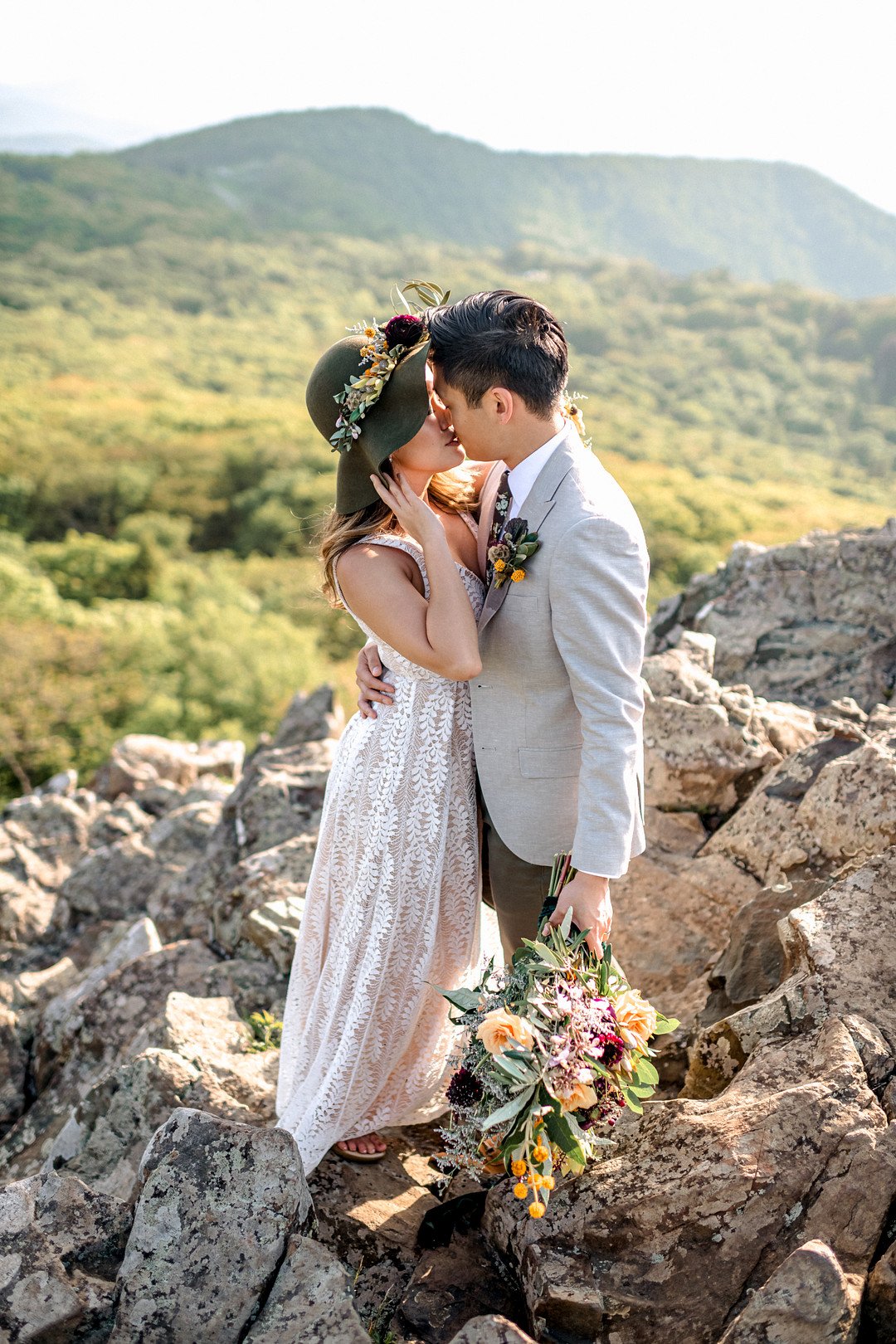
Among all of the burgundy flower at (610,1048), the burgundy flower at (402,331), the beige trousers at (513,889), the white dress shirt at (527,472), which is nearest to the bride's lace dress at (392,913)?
the beige trousers at (513,889)

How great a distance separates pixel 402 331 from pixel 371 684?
4.16 ft

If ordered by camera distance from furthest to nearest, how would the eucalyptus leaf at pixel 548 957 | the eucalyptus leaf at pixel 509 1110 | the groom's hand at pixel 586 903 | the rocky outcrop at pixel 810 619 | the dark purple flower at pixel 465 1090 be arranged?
the rocky outcrop at pixel 810 619, the groom's hand at pixel 586 903, the dark purple flower at pixel 465 1090, the eucalyptus leaf at pixel 548 957, the eucalyptus leaf at pixel 509 1110

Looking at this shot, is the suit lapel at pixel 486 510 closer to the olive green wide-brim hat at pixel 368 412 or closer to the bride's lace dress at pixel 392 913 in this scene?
the bride's lace dress at pixel 392 913

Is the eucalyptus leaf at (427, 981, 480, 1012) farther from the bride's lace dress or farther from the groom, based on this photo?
the bride's lace dress

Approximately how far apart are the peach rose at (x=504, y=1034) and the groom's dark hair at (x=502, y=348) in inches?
69.6

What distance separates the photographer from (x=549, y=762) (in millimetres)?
3295

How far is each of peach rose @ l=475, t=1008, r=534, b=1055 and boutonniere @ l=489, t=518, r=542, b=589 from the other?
1266mm

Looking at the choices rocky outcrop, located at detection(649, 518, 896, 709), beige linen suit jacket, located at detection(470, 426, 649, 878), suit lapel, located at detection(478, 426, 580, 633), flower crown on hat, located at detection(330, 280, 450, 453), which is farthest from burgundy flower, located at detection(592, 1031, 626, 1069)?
rocky outcrop, located at detection(649, 518, 896, 709)

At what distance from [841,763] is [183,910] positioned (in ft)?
17.1

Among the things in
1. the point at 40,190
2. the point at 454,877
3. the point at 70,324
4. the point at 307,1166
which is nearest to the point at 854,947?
the point at 454,877

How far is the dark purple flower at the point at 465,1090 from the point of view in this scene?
292 cm

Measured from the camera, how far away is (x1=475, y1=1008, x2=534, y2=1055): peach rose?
2619mm

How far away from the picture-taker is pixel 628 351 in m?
125

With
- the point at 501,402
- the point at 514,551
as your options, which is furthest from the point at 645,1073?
the point at 501,402
